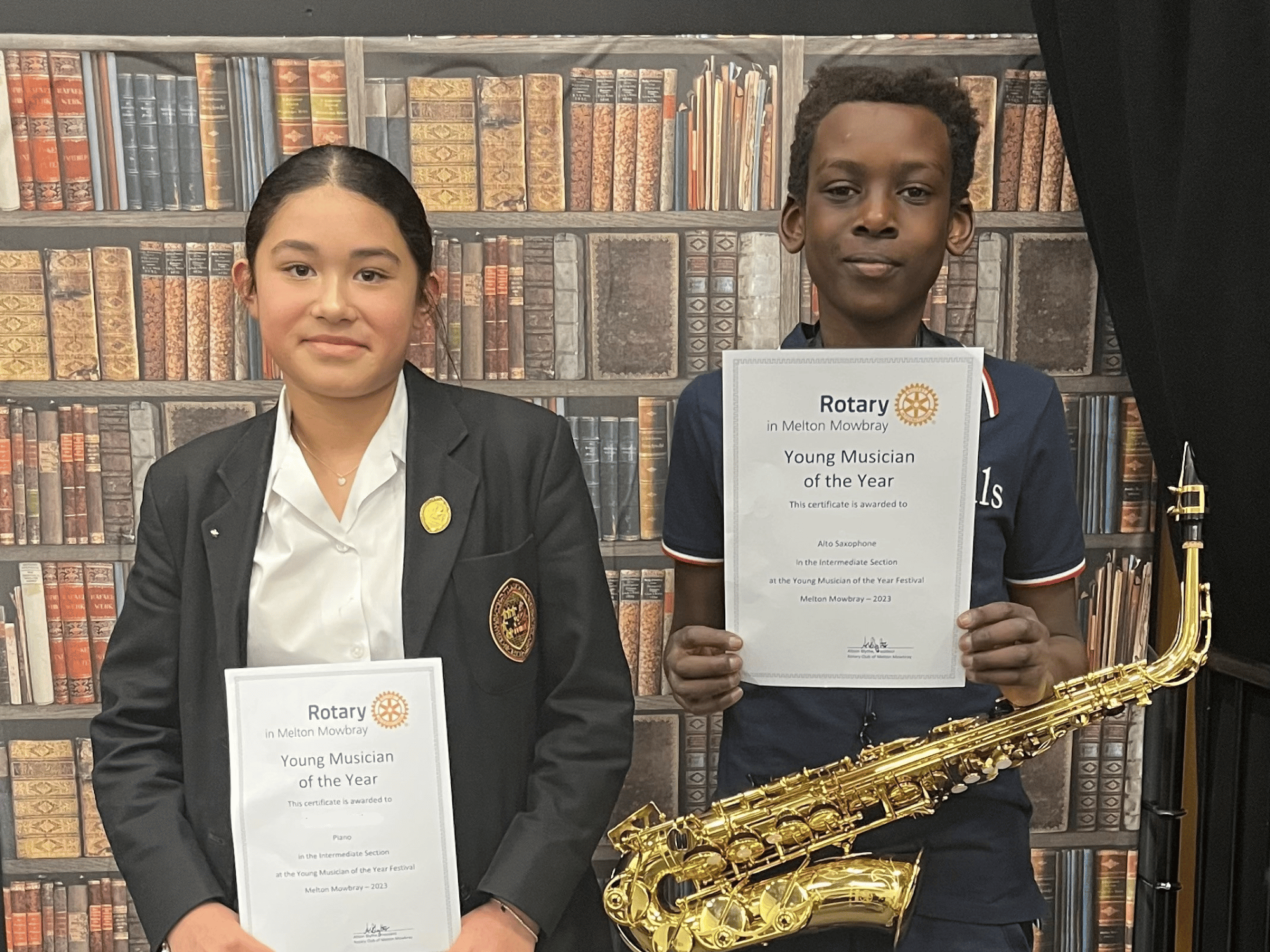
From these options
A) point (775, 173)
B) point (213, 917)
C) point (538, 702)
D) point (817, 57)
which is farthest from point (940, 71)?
point (213, 917)

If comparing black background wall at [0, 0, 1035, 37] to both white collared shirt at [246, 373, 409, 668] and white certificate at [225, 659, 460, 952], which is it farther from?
white certificate at [225, 659, 460, 952]

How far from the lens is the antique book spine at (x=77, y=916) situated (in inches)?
92.0

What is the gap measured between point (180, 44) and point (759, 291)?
49.6 inches

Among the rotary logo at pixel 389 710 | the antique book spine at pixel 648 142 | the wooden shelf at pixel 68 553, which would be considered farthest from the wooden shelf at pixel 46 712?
the antique book spine at pixel 648 142

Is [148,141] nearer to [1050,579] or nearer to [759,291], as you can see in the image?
[759,291]

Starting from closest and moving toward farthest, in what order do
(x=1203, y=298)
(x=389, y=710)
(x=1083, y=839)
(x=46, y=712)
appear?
1. (x=389, y=710)
2. (x=1203, y=298)
3. (x=46, y=712)
4. (x=1083, y=839)

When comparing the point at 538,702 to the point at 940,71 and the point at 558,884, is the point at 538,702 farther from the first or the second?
the point at 940,71

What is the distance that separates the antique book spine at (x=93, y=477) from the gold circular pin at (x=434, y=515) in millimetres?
874

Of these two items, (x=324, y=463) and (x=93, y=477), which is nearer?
(x=324, y=463)

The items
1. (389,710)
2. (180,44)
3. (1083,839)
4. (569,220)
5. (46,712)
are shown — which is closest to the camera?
(389,710)

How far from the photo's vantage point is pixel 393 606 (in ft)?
5.97

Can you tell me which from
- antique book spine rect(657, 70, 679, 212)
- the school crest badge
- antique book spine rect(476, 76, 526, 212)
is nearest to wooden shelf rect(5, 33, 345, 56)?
antique book spine rect(476, 76, 526, 212)

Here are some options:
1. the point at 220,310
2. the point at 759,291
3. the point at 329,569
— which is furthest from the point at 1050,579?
the point at 220,310

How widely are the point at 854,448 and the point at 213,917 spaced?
1.36 metres
